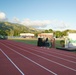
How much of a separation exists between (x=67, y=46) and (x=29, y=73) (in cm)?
2011

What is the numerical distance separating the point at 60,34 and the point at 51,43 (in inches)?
4165

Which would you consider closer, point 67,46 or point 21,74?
point 21,74

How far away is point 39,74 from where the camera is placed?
884cm

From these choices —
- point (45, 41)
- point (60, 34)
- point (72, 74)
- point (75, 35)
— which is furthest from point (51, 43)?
point (60, 34)

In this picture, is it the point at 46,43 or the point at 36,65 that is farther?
the point at 46,43

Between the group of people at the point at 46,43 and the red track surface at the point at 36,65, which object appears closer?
the red track surface at the point at 36,65

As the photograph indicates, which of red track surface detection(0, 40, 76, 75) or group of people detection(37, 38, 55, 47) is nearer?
red track surface detection(0, 40, 76, 75)

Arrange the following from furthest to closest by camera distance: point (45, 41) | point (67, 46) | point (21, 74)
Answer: point (45, 41) < point (67, 46) < point (21, 74)

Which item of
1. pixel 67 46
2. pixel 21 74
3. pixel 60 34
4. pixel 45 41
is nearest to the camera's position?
pixel 21 74

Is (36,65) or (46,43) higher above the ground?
(46,43)

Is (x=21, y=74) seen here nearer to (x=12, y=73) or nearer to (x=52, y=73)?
(x=12, y=73)

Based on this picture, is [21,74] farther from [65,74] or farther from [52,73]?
[65,74]

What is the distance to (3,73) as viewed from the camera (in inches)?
352

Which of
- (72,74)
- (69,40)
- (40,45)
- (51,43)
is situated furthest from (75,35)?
(72,74)
